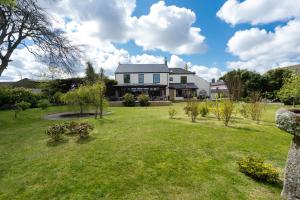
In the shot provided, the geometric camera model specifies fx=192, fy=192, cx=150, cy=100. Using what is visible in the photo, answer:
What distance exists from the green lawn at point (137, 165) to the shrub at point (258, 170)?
0.65 feet

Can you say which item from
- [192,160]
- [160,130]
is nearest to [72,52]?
[160,130]

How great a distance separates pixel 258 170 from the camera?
4336mm

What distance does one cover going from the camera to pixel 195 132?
328 inches

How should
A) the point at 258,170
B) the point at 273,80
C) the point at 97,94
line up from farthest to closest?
the point at 273,80, the point at 97,94, the point at 258,170

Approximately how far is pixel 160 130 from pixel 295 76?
12.6 meters

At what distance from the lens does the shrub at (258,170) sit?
4.21 metres

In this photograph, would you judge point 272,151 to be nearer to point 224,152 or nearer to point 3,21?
point 224,152

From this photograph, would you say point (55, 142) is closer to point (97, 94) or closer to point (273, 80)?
point (97, 94)

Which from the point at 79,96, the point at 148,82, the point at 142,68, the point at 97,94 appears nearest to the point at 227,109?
the point at 97,94

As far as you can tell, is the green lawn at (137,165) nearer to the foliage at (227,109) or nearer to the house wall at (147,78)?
the foliage at (227,109)

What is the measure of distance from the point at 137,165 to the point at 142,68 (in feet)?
105

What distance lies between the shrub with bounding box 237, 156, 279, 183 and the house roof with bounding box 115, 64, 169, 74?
3129 cm

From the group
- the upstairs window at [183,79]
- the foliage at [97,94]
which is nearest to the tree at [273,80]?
the upstairs window at [183,79]

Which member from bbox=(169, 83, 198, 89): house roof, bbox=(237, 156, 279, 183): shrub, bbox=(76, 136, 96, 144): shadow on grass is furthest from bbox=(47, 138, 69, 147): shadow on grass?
bbox=(169, 83, 198, 89): house roof
